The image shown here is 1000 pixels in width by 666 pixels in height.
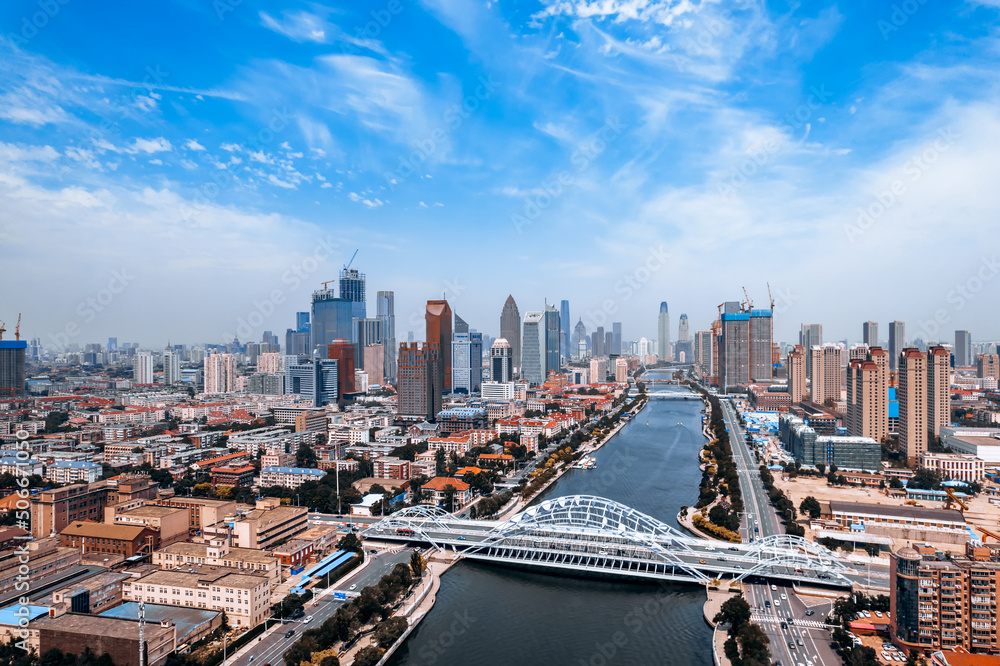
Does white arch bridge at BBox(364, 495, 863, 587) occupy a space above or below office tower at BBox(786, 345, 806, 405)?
below

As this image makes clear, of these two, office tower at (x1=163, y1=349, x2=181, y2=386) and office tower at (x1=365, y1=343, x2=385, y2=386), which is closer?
office tower at (x1=163, y1=349, x2=181, y2=386)

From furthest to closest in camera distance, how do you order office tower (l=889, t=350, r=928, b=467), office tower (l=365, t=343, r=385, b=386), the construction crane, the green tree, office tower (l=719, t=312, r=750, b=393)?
office tower (l=365, t=343, r=385, b=386) < office tower (l=719, t=312, r=750, b=393) < office tower (l=889, t=350, r=928, b=467) < the construction crane < the green tree

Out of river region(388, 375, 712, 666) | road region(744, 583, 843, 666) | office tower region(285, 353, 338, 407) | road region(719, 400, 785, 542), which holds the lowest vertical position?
river region(388, 375, 712, 666)

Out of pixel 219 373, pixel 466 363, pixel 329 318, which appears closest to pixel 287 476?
pixel 466 363

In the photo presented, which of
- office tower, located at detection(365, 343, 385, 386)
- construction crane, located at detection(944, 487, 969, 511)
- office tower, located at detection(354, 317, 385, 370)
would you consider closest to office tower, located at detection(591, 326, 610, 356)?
office tower, located at detection(354, 317, 385, 370)

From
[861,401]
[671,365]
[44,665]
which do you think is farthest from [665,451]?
[671,365]

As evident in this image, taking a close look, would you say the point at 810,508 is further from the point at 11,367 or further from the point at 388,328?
the point at 388,328

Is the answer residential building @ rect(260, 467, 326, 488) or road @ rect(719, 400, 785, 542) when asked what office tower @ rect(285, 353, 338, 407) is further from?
road @ rect(719, 400, 785, 542)
